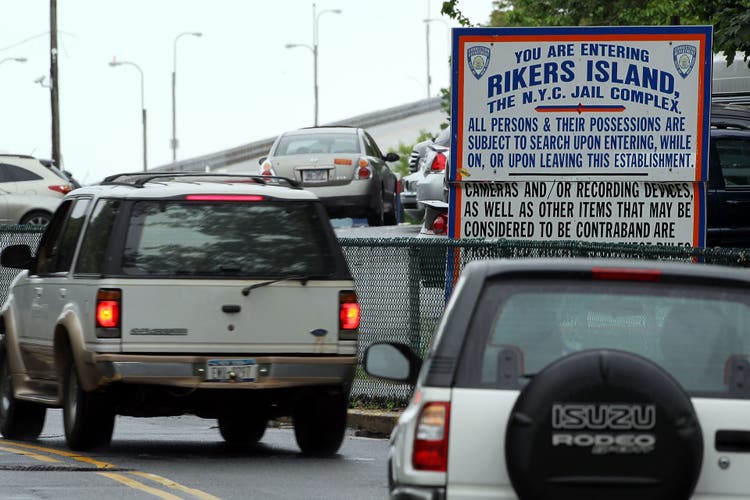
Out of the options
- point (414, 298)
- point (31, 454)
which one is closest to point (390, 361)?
point (31, 454)

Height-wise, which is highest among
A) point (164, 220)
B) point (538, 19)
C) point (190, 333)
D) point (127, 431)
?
point (538, 19)

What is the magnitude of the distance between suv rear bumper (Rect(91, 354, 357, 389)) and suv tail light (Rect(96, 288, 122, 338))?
0.15 meters

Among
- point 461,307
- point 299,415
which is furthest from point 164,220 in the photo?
point 461,307

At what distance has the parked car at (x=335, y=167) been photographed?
30266mm

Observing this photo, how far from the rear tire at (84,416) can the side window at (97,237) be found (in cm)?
70

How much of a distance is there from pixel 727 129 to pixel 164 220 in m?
9.22

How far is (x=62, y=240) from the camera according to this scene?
42.4 feet

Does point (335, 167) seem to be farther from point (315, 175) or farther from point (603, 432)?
point (603, 432)

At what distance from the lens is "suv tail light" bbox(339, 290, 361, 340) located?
1206 centimetres

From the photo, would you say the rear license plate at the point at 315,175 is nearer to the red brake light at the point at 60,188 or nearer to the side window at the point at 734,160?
the red brake light at the point at 60,188

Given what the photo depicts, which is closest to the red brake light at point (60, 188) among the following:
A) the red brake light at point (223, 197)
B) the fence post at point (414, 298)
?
the fence post at point (414, 298)

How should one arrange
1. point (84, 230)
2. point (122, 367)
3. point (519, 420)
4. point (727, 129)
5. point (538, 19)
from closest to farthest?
point (519, 420) < point (122, 367) < point (84, 230) < point (727, 129) < point (538, 19)

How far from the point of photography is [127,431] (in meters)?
14.8

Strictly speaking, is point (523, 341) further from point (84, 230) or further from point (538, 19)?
point (538, 19)
